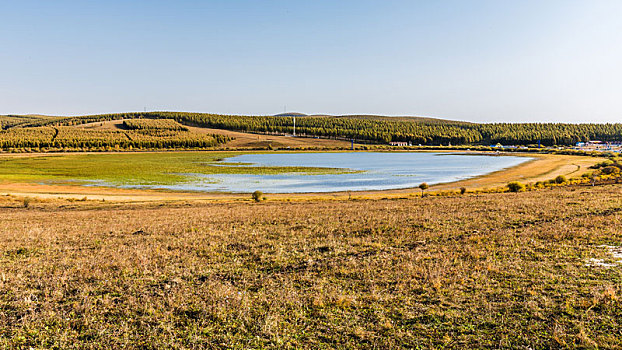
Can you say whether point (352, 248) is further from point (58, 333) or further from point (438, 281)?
point (58, 333)

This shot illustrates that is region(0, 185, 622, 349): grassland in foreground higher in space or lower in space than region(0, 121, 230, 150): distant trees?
lower

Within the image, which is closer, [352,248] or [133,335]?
[133,335]

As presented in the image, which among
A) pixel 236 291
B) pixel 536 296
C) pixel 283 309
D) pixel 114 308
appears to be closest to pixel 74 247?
pixel 114 308

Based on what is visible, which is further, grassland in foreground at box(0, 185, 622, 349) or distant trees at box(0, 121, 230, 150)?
distant trees at box(0, 121, 230, 150)

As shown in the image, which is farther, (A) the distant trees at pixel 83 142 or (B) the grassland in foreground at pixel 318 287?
(A) the distant trees at pixel 83 142

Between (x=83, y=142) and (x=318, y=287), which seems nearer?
(x=318, y=287)

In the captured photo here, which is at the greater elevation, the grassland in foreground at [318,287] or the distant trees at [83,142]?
the distant trees at [83,142]

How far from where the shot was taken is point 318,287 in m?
10.0

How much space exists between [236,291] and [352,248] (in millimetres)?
5892

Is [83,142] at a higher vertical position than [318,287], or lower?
higher

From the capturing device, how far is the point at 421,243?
15055mm

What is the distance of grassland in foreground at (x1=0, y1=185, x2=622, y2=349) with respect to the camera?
7.32 metres

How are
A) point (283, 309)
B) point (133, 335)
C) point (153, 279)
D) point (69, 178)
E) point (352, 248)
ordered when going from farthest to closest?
point (69, 178), point (352, 248), point (153, 279), point (283, 309), point (133, 335)

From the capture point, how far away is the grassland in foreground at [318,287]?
7.32 m
